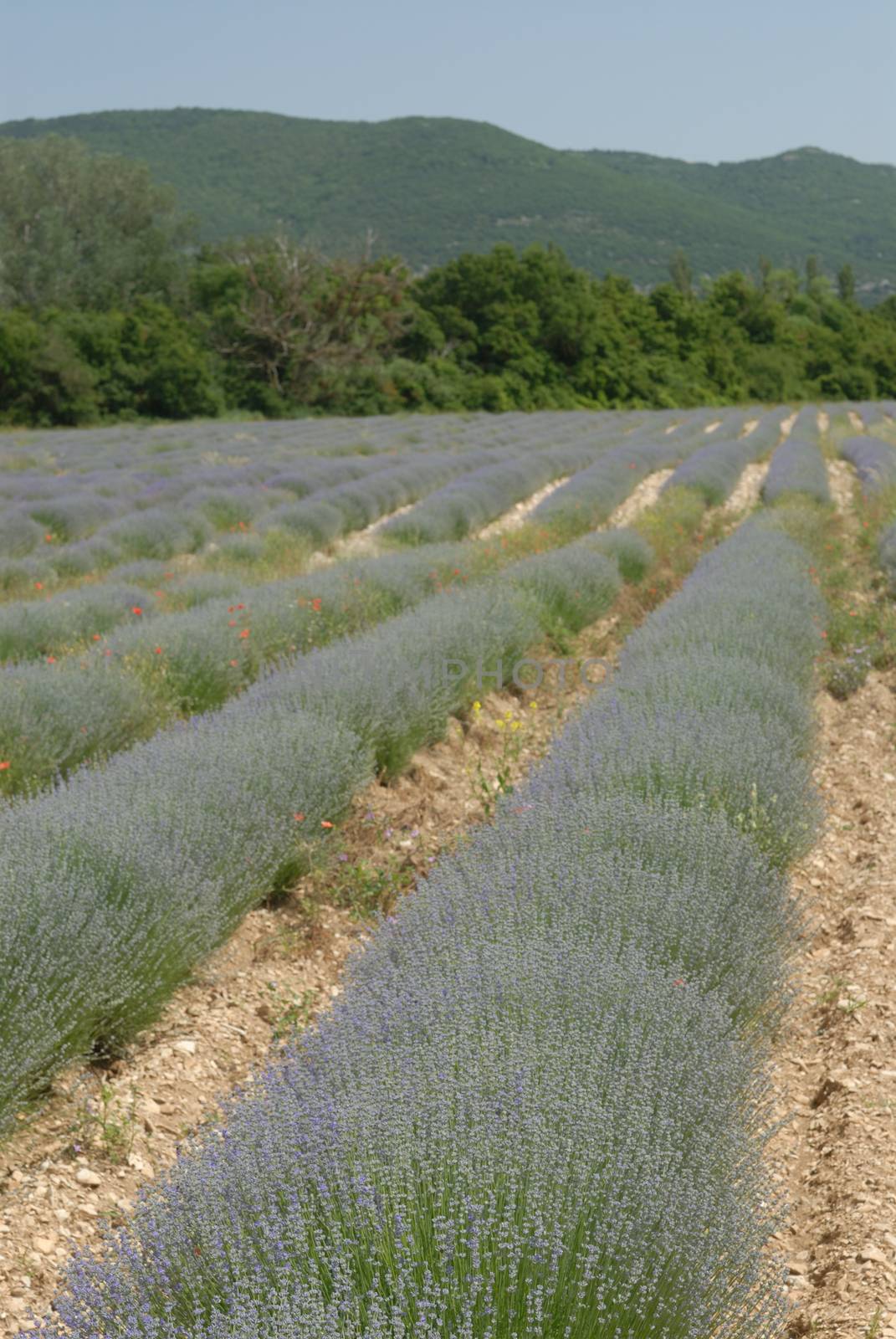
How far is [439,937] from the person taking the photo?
256 cm

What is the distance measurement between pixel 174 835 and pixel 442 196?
340ft

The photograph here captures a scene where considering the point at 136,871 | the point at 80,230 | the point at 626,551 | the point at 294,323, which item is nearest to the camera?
the point at 136,871

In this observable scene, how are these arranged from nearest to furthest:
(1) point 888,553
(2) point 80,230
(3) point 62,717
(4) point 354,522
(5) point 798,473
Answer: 1. (3) point 62,717
2. (1) point 888,553
3. (4) point 354,522
4. (5) point 798,473
5. (2) point 80,230

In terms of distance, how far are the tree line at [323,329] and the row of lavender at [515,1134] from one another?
985 inches

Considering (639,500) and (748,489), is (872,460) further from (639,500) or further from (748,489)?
(639,500)

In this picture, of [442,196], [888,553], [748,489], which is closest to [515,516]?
[748,489]

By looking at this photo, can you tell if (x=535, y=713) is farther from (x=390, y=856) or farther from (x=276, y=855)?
(x=276, y=855)

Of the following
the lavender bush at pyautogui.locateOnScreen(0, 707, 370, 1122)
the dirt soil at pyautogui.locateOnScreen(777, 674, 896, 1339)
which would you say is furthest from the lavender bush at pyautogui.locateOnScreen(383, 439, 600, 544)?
the lavender bush at pyautogui.locateOnScreen(0, 707, 370, 1122)

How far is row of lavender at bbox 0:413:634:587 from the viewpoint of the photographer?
9.98 metres

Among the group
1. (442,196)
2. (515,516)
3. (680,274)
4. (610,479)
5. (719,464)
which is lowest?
(515,516)

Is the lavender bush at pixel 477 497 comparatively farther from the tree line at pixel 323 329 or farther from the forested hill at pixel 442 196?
the forested hill at pixel 442 196

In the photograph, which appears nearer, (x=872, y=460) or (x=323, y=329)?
(x=872, y=460)

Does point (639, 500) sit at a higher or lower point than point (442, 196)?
lower

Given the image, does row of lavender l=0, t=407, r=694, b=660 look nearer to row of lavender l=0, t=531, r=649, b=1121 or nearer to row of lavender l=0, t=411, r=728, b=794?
row of lavender l=0, t=411, r=728, b=794
